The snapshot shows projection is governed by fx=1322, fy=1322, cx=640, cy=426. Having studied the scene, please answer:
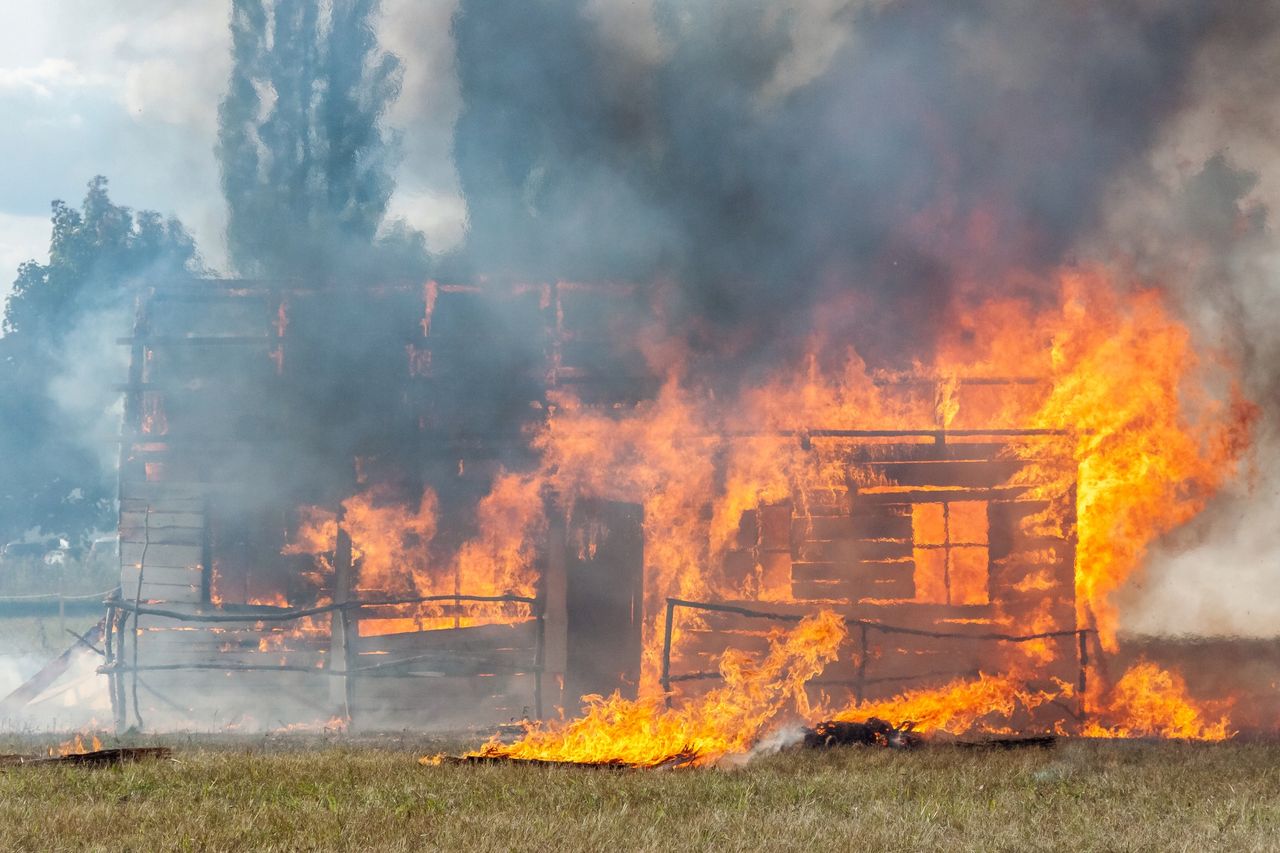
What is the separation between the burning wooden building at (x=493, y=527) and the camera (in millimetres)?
16531

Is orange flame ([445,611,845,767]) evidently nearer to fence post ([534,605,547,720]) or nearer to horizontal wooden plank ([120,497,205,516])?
fence post ([534,605,547,720])

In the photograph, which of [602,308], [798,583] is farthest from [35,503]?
[798,583]

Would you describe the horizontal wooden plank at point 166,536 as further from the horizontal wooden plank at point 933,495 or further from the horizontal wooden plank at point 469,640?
the horizontal wooden plank at point 933,495

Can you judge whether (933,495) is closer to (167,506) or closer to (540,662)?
(540,662)

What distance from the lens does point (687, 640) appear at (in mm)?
16484

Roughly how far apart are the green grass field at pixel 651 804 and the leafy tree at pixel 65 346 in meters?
17.0

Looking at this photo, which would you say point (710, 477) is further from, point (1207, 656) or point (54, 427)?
point (54, 427)

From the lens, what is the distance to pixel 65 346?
2719 centimetres

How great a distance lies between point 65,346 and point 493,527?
14614 mm

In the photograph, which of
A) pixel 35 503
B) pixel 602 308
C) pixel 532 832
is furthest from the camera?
pixel 35 503

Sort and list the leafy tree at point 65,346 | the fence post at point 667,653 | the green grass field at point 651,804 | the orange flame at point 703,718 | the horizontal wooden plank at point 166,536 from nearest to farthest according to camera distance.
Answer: the green grass field at point 651,804 < the orange flame at point 703,718 < the fence post at point 667,653 < the horizontal wooden plank at point 166,536 < the leafy tree at point 65,346

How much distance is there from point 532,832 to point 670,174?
12.2 m

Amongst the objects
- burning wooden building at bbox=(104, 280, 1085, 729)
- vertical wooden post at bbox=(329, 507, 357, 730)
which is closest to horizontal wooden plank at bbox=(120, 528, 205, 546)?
burning wooden building at bbox=(104, 280, 1085, 729)

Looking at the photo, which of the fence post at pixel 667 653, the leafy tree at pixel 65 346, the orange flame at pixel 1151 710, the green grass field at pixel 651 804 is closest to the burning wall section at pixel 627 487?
the orange flame at pixel 1151 710
